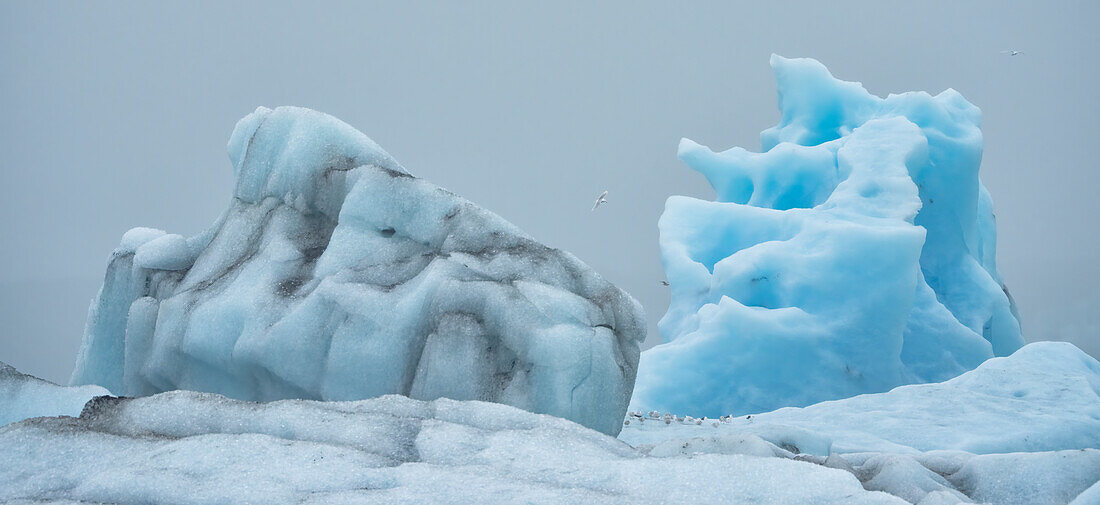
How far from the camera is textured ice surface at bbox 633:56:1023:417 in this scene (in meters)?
11.2

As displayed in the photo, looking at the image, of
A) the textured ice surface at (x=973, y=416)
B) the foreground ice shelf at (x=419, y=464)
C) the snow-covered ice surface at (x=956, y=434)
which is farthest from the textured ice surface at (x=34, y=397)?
the textured ice surface at (x=973, y=416)

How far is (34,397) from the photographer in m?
4.95

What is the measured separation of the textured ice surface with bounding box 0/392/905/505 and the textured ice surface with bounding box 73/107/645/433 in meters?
1.34

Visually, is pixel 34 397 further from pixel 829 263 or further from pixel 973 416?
pixel 829 263

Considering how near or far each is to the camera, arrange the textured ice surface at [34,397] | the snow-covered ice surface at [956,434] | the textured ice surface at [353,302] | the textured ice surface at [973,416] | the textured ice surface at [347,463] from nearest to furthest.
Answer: the textured ice surface at [347,463]
the snow-covered ice surface at [956,434]
the textured ice surface at [34,397]
the textured ice surface at [353,302]
the textured ice surface at [973,416]

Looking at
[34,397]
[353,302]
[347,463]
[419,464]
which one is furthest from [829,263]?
[34,397]

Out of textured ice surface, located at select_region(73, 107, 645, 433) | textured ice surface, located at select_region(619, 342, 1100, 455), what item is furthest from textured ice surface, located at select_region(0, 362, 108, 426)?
textured ice surface, located at select_region(619, 342, 1100, 455)

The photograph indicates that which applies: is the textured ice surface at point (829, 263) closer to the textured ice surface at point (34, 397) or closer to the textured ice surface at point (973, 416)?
the textured ice surface at point (973, 416)

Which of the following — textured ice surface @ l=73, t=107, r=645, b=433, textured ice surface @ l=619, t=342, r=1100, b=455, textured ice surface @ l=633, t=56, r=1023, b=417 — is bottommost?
textured ice surface @ l=73, t=107, r=645, b=433

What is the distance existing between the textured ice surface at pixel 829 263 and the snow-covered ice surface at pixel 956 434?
1494 millimetres

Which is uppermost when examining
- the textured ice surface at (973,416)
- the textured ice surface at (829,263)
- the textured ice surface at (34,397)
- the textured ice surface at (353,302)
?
the textured ice surface at (829,263)

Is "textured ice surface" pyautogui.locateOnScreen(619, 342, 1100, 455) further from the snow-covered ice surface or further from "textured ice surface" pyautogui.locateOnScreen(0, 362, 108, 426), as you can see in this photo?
"textured ice surface" pyautogui.locateOnScreen(0, 362, 108, 426)

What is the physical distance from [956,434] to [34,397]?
733 cm

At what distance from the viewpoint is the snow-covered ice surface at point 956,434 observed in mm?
4705
